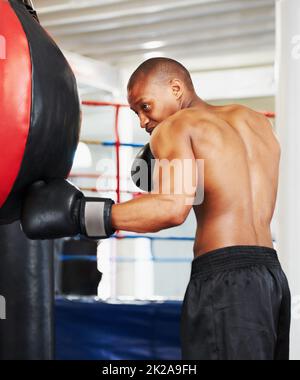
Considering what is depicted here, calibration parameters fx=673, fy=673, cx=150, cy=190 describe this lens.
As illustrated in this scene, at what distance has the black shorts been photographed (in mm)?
1348

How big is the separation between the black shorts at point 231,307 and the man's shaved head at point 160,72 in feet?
1.35

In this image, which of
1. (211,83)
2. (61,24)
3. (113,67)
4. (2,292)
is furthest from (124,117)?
A: (2,292)

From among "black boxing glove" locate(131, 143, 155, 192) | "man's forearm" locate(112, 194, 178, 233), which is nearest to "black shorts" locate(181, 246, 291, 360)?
"man's forearm" locate(112, 194, 178, 233)

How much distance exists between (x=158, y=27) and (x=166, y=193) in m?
3.69

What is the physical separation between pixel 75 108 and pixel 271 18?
3.39 meters

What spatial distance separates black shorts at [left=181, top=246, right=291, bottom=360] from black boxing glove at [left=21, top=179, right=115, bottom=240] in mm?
223

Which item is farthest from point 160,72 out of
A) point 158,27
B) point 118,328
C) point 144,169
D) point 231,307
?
point 158,27

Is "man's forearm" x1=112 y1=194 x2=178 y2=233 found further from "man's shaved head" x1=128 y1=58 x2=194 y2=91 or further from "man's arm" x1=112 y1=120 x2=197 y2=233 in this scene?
"man's shaved head" x1=128 y1=58 x2=194 y2=91

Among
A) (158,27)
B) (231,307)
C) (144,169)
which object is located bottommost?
(231,307)

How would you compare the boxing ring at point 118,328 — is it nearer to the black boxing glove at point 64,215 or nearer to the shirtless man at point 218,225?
the shirtless man at point 218,225

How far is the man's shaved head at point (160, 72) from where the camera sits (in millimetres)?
1515

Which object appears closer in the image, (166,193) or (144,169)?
(166,193)

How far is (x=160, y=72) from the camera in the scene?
1517 mm

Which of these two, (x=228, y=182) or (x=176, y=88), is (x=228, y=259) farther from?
(x=176, y=88)
